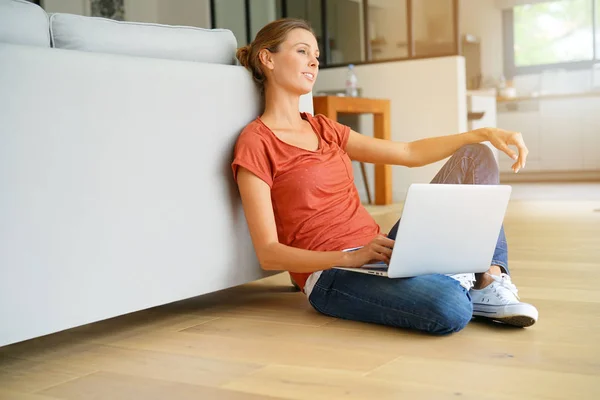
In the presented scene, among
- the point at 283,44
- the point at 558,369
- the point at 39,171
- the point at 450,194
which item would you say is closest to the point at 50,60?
the point at 39,171

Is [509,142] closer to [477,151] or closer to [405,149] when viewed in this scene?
[477,151]

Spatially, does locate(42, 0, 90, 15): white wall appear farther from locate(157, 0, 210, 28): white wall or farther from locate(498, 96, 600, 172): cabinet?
locate(498, 96, 600, 172): cabinet

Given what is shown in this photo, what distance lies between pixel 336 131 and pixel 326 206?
0.29 m

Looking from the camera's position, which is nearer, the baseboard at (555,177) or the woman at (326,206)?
the woman at (326,206)

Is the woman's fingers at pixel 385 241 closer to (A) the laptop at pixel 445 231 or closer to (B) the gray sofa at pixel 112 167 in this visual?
(A) the laptop at pixel 445 231

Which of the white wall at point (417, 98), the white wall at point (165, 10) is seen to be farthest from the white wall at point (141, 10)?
the white wall at point (417, 98)

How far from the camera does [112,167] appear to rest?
1.68m

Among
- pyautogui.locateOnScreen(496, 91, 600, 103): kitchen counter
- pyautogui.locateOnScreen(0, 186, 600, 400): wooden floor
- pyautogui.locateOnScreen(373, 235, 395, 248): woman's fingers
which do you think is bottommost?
pyautogui.locateOnScreen(0, 186, 600, 400): wooden floor

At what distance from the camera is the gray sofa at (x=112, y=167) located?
1.50 m

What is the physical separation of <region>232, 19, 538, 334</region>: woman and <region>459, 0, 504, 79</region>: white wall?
6330mm

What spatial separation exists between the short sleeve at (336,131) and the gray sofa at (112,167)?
20 centimetres

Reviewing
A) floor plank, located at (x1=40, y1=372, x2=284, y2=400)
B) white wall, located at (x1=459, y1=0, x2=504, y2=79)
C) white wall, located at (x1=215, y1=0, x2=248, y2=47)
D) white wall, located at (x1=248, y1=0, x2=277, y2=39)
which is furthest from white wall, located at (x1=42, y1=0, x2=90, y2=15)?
floor plank, located at (x1=40, y1=372, x2=284, y2=400)

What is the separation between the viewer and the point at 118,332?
1880 millimetres

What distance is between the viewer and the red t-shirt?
6.20 feet
